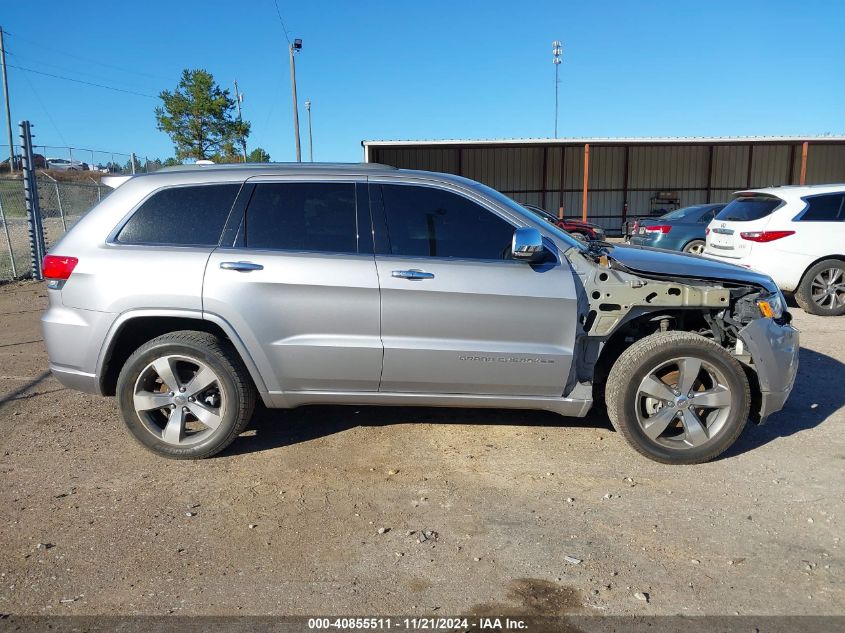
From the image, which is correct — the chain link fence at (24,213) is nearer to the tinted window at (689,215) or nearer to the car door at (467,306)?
the car door at (467,306)

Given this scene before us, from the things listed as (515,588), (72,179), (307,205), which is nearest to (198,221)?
(307,205)

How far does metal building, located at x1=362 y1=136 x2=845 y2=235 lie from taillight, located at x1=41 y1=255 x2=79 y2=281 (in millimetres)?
22749

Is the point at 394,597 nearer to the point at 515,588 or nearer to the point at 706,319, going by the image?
the point at 515,588

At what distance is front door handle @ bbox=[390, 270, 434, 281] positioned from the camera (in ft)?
12.6

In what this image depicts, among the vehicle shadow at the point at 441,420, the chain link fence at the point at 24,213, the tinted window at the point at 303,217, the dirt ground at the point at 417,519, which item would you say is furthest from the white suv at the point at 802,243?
the chain link fence at the point at 24,213

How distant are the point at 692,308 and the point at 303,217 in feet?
8.44

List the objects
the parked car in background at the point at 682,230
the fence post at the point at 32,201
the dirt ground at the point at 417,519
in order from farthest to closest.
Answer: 1. the parked car in background at the point at 682,230
2. the fence post at the point at 32,201
3. the dirt ground at the point at 417,519

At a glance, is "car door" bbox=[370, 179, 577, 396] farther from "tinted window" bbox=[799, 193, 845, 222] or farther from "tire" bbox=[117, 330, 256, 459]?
"tinted window" bbox=[799, 193, 845, 222]

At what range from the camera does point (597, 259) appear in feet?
13.2

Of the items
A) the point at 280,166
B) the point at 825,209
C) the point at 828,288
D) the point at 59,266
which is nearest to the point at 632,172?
the point at 825,209

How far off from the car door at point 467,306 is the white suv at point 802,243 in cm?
577

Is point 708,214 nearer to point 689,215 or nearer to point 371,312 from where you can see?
point 689,215

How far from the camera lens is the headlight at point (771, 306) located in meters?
4.09

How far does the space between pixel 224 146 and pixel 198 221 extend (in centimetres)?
3092
